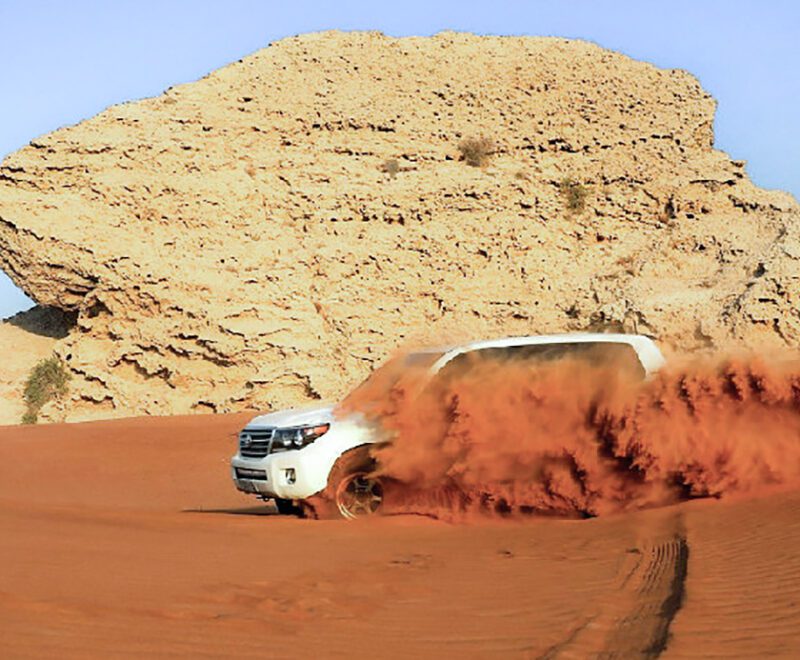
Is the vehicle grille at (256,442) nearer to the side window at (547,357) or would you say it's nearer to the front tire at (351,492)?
the front tire at (351,492)

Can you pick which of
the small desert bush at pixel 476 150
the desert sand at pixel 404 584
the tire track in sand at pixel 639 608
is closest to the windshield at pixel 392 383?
the desert sand at pixel 404 584

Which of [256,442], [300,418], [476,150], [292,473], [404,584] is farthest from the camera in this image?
[476,150]

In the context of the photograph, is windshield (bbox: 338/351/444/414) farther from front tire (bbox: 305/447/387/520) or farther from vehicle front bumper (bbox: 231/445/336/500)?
vehicle front bumper (bbox: 231/445/336/500)

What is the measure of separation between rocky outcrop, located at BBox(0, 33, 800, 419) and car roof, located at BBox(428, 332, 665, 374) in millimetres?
13467

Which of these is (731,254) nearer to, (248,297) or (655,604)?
(248,297)

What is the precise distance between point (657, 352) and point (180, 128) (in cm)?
2133

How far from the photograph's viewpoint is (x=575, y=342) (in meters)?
10.6

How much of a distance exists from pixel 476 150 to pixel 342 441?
66.9 ft

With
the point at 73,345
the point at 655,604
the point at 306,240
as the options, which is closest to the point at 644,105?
the point at 306,240

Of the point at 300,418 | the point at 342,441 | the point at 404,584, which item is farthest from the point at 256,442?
the point at 404,584

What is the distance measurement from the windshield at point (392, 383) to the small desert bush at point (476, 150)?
1918 centimetres

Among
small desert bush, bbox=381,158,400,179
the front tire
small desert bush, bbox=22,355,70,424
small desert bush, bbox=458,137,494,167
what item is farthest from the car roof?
small desert bush, bbox=458,137,494,167

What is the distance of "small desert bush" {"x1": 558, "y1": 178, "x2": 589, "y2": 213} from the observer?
93.4 ft

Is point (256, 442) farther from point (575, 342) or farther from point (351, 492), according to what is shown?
point (575, 342)
